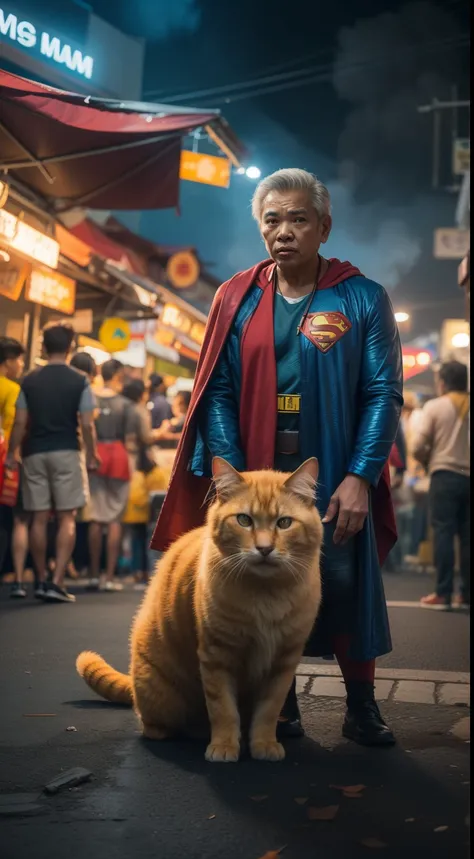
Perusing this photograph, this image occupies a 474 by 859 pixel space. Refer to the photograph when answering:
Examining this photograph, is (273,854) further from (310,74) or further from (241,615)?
(310,74)

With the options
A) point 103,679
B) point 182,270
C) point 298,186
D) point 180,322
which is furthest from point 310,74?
point 182,270

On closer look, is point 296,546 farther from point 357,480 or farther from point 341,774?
point 341,774

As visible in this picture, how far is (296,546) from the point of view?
2.84 m

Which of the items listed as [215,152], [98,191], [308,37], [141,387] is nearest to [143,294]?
[215,152]

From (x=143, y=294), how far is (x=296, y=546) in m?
10.9

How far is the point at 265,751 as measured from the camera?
114 inches

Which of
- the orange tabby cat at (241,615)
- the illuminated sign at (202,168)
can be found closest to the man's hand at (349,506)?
the orange tabby cat at (241,615)

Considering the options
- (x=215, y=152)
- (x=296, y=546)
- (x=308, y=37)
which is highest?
(x=215, y=152)

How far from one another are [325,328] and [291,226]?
1.34 ft

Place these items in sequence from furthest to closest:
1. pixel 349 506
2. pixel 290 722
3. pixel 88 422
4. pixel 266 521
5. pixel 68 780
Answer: pixel 88 422, pixel 290 722, pixel 349 506, pixel 266 521, pixel 68 780

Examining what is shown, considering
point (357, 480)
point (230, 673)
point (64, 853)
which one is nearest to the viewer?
point (64, 853)

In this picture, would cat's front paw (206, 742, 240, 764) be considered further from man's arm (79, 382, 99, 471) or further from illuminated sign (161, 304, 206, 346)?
illuminated sign (161, 304, 206, 346)

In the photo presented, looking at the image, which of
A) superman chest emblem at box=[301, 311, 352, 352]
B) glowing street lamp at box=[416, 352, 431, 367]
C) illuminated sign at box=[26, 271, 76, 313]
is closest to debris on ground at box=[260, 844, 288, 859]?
superman chest emblem at box=[301, 311, 352, 352]

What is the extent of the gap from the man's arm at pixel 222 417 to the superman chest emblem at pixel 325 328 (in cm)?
35
